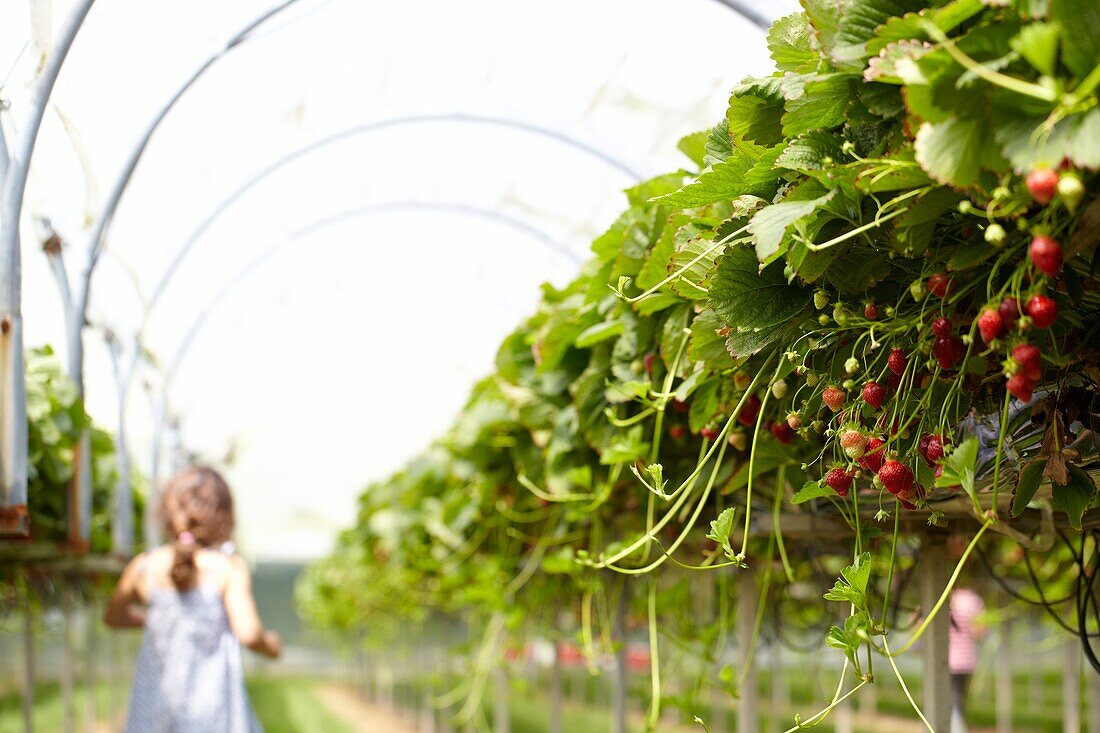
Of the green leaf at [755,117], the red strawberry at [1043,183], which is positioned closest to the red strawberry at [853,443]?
the green leaf at [755,117]

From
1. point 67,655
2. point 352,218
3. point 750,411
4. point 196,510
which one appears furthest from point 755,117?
point 67,655

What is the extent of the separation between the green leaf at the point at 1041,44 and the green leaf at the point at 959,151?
112 mm

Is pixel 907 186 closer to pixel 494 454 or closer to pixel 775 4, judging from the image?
pixel 775 4

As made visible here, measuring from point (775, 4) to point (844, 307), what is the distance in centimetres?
189

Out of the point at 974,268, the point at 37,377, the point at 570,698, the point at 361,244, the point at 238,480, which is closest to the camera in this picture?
the point at 974,268

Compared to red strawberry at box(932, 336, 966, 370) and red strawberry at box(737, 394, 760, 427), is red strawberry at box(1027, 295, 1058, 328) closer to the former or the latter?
red strawberry at box(932, 336, 966, 370)

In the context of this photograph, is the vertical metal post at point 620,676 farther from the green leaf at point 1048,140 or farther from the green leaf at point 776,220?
the green leaf at point 1048,140

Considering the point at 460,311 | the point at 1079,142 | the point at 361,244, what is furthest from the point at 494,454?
the point at 460,311

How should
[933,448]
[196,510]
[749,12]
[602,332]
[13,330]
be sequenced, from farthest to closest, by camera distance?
[196,510] → [749,12] → [13,330] → [602,332] → [933,448]

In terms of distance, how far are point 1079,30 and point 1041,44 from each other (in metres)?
0.07

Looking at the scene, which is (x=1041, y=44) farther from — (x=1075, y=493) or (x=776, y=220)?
(x=1075, y=493)

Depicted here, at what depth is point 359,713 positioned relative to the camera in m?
16.4

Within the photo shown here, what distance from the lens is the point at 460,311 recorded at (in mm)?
11797

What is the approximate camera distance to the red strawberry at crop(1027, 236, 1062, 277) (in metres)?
0.94
